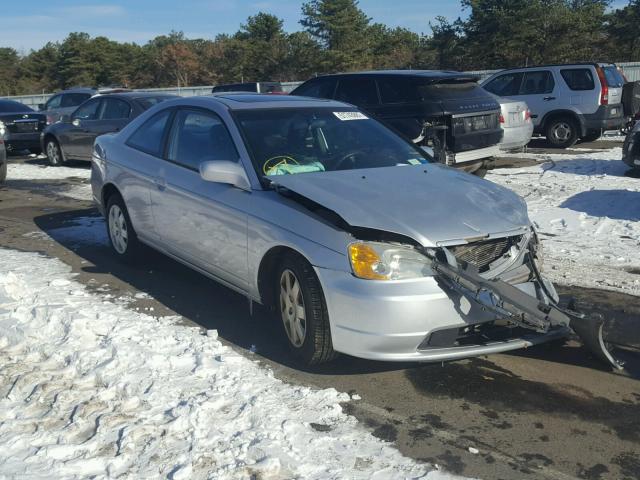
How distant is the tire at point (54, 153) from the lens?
14.9 m

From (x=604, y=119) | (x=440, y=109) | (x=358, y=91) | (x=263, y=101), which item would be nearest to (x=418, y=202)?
(x=263, y=101)

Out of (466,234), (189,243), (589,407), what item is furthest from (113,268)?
(589,407)

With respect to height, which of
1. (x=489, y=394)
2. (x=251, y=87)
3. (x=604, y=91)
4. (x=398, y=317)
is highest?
(x=251, y=87)

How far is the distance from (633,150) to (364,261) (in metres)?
8.09

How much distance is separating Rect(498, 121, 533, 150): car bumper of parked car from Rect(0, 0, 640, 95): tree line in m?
29.4

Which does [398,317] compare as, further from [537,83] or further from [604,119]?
[537,83]

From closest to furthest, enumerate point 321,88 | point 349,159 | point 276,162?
point 276,162 → point 349,159 → point 321,88

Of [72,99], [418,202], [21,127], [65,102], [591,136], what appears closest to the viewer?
[418,202]

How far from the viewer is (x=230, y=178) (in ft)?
15.7

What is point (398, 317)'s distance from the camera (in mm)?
3842

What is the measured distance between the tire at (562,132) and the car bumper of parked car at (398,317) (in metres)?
12.6

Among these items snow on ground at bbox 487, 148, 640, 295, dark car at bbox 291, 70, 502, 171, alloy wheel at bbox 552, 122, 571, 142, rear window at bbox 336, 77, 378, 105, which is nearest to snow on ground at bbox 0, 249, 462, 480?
snow on ground at bbox 487, 148, 640, 295

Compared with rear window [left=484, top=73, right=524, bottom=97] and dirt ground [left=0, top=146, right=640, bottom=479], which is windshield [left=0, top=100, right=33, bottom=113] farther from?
dirt ground [left=0, top=146, right=640, bottom=479]

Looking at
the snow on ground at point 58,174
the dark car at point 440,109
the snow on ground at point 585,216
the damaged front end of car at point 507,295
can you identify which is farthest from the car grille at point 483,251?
the snow on ground at point 58,174
